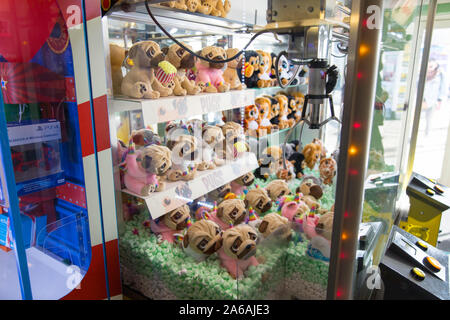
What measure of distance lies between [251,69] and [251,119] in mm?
372

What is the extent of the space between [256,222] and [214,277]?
1.36 feet

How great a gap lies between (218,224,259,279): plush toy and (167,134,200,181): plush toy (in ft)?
1.37

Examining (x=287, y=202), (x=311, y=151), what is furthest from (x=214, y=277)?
(x=311, y=151)

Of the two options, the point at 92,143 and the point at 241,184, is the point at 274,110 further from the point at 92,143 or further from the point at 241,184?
the point at 92,143

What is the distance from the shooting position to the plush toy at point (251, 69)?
2.14 metres

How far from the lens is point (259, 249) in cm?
122

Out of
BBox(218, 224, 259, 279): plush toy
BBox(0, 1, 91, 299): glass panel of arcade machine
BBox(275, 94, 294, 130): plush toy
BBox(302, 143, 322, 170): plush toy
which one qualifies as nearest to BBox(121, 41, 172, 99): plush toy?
BBox(0, 1, 91, 299): glass panel of arcade machine

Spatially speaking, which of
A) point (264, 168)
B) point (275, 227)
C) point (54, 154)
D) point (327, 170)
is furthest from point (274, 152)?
point (54, 154)

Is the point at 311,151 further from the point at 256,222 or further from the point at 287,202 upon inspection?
the point at 256,222

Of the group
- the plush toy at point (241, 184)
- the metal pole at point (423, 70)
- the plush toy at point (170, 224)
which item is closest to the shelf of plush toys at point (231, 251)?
the plush toy at point (170, 224)

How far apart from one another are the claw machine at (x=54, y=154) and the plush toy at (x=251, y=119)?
3.94 feet

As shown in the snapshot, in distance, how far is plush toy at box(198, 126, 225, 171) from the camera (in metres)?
1.90

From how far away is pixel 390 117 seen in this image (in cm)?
124

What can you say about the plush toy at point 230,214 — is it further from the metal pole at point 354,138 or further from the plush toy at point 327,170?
the metal pole at point 354,138
